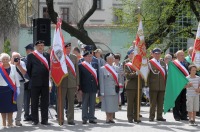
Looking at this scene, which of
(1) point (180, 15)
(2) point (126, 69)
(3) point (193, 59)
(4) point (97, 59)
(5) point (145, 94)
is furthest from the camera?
(1) point (180, 15)

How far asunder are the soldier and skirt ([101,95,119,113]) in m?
1.03

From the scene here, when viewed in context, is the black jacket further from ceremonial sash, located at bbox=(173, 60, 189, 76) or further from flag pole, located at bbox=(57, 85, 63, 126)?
ceremonial sash, located at bbox=(173, 60, 189, 76)

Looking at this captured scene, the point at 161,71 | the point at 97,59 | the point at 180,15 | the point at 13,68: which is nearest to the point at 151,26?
the point at 180,15

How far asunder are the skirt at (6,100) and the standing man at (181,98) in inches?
184

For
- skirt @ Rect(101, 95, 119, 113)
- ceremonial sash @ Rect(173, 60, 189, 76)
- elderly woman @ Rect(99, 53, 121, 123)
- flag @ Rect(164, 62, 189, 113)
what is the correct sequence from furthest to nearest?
ceremonial sash @ Rect(173, 60, 189, 76)
flag @ Rect(164, 62, 189, 113)
elderly woman @ Rect(99, 53, 121, 123)
skirt @ Rect(101, 95, 119, 113)

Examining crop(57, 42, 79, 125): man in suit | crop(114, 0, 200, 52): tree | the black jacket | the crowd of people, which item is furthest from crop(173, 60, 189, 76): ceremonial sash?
crop(114, 0, 200, 52): tree

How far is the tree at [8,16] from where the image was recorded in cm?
3250

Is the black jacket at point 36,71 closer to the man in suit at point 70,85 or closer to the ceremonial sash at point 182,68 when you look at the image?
the man in suit at point 70,85

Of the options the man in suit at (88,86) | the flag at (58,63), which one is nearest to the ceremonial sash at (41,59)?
the flag at (58,63)

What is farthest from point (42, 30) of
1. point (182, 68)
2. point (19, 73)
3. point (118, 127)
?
point (118, 127)

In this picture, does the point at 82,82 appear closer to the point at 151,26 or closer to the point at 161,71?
the point at 161,71

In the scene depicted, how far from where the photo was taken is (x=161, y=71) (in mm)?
15727

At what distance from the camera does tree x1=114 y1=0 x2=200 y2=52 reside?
29.5 metres

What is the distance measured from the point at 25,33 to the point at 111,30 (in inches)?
275
